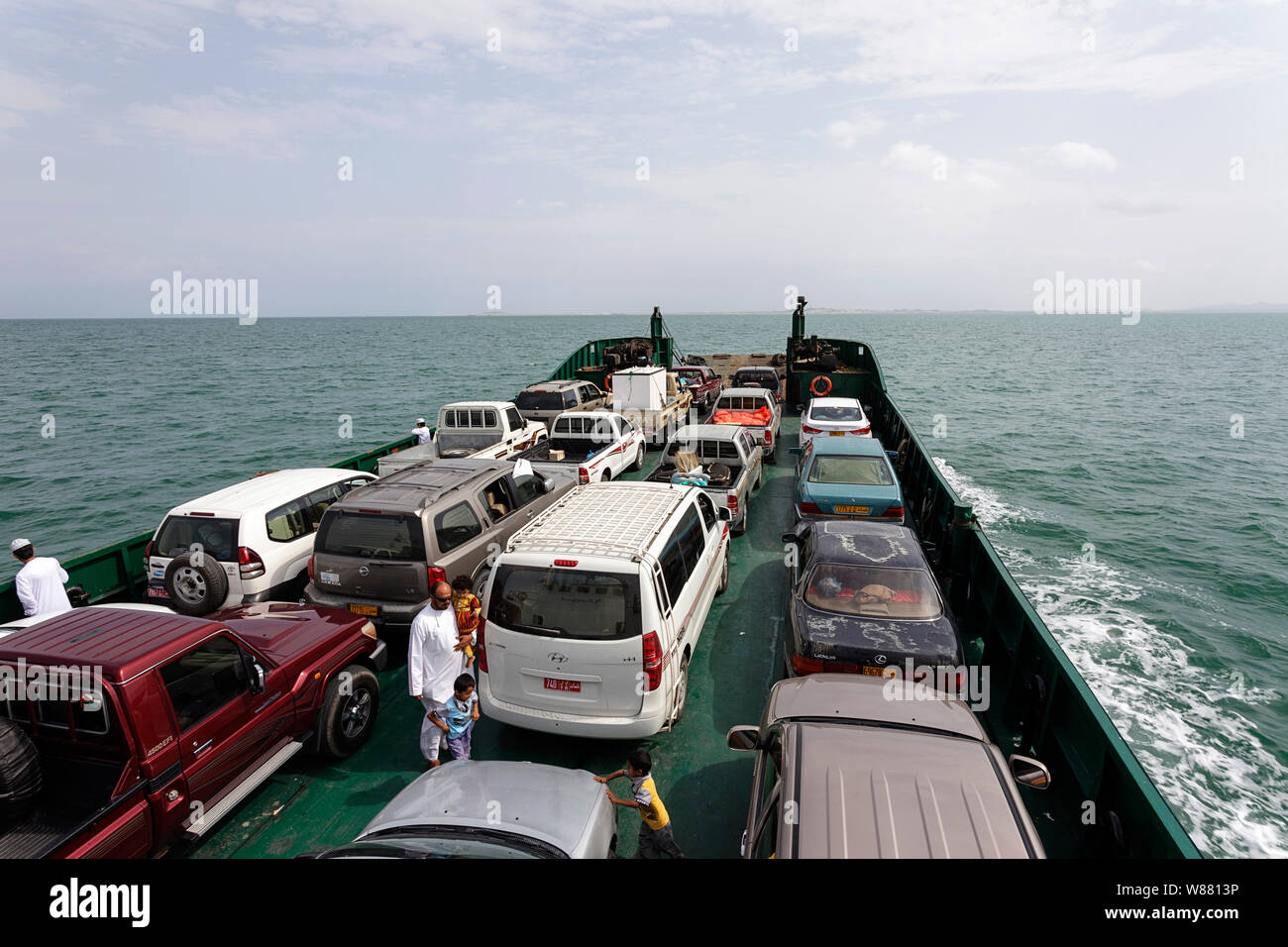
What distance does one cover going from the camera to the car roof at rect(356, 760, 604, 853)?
3.68 metres

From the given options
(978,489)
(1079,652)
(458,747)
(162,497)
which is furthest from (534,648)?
(162,497)

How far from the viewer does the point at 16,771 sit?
13.0ft

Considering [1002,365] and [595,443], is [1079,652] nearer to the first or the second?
[595,443]

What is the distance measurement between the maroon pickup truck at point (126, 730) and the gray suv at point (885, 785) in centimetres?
365

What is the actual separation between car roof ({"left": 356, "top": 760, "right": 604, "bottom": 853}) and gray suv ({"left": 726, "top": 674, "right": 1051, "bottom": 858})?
3.49 ft

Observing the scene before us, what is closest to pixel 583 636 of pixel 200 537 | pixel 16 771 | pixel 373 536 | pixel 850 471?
pixel 373 536

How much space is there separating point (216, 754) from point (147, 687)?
2.67ft

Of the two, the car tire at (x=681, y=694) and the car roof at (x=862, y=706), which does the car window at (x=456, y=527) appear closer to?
the car tire at (x=681, y=694)

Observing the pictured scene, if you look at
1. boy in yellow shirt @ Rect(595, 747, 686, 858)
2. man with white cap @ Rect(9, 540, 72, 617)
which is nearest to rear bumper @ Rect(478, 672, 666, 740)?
boy in yellow shirt @ Rect(595, 747, 686, 858)

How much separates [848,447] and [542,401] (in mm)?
8040

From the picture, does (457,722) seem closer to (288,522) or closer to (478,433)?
(288,522)

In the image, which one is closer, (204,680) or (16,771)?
(16,771)
